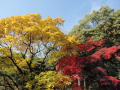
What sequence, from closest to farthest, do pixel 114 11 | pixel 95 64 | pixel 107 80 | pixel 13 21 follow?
pixel 13 21
pixel 107 80
pixel 95 64
pixel 114 11

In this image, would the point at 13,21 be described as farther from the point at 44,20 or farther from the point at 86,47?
the point at 86,47

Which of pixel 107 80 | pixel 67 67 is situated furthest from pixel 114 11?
pixel 67 67

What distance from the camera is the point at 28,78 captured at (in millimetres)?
6285

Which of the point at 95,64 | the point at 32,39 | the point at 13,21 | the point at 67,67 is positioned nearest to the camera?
the point at 13,21

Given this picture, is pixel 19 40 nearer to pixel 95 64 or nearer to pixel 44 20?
pixel 44 20

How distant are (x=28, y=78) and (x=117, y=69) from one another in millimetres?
7611

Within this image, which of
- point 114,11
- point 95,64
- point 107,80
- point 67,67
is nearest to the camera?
point 67,67

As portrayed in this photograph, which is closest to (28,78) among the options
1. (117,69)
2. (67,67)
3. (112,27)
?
(67,67)

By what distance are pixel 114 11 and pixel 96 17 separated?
180 centimetres

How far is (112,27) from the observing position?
33.3 ft

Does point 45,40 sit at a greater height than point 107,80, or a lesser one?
greater

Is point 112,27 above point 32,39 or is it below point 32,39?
above

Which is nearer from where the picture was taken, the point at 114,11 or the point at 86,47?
the point at 86,47

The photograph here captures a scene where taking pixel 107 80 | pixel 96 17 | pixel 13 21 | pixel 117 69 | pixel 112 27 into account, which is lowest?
pixel 107 80
